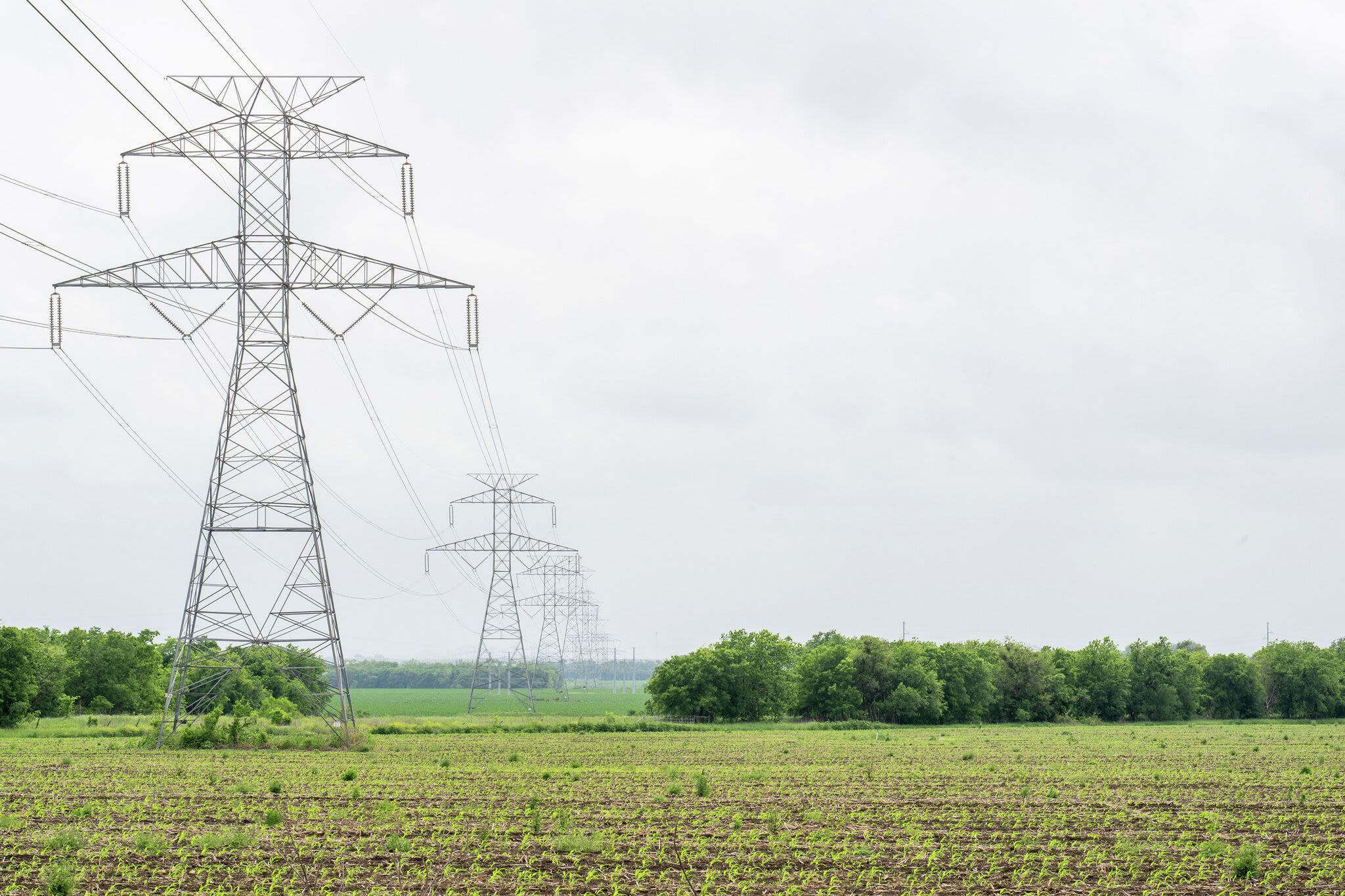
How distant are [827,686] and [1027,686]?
22838mm

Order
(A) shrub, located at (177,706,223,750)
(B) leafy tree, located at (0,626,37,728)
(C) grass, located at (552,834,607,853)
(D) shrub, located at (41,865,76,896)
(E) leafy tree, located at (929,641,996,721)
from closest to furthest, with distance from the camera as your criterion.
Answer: (D) shrub, located at (41,865,76,896) → (C) grass, located at (552,834,607,853) → (A) shrub, located at (177,706,223,750) → (B) leafy tree, located at (0,626,37,728) → (E) leafy tree, located at (929,641,996,721)

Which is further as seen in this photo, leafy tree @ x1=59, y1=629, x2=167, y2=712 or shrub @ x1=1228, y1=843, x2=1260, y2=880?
leafy tree @ x1=59, y1=629, x2=167, y2=712

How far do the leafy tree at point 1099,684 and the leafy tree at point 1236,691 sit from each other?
541 inches

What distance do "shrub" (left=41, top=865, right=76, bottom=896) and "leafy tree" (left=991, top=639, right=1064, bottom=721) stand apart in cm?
9464

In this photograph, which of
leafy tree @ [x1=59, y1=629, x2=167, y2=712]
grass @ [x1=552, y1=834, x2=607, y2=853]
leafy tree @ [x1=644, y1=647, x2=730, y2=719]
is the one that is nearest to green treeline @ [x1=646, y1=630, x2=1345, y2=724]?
leafy tree @ [x1=644, y1=647, x2=730, y2=719]

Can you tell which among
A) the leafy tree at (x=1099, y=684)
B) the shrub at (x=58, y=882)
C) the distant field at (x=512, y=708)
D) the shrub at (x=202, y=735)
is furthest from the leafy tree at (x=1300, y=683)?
the shrub at (x=58, y=882)

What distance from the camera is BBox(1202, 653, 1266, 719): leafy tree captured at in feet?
368

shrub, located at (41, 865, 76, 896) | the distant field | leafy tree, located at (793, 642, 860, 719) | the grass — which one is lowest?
the distant field

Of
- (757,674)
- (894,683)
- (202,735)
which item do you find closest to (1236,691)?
(894,683)

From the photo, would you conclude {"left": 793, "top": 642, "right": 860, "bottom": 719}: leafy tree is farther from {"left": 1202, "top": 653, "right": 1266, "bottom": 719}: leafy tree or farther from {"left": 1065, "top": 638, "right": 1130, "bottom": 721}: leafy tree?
{"left": 1202, "top": 653, "right": 1266, "bottom": 719}: leafy tree

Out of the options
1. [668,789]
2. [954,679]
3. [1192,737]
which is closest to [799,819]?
[668,789]

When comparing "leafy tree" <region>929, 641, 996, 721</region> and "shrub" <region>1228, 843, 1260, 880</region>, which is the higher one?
"shrub" <region>1228, 843, 1260, 880</region>

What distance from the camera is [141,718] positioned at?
7225 cm

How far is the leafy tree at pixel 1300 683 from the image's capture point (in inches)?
4365
